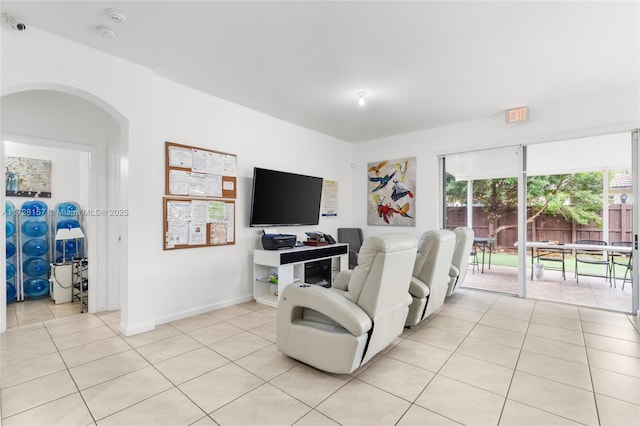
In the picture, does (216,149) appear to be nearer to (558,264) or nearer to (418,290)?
(418,290)

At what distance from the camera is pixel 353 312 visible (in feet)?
7.13

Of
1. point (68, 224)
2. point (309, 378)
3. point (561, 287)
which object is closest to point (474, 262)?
point (561, 287)

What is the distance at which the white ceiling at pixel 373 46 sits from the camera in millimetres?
2330

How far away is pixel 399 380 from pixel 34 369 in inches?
112

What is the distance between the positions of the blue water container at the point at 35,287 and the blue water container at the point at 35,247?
383 millimetres

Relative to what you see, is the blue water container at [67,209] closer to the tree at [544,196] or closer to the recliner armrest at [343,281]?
the recliner armrest at [343,281]

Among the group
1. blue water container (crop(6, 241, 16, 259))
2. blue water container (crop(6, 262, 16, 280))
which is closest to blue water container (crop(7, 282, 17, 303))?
blue water container (crop(6, 262, 16, 280))

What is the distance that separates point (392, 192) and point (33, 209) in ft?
18.8

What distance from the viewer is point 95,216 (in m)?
3.88

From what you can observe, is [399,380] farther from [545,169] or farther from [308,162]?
[545,169]

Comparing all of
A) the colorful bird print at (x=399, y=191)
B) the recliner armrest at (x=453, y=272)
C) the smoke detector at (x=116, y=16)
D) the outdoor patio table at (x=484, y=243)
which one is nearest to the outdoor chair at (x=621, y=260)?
the outdoor patio table at (x=484, y=243)

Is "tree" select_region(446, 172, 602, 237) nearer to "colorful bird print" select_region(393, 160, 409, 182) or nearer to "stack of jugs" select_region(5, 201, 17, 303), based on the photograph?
"colorful bird print" select_region(393, 160, 409, 182)

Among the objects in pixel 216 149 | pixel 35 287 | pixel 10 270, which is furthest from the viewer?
pixel 35 287

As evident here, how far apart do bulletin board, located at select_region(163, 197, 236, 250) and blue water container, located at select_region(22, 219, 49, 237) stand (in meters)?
2.45
